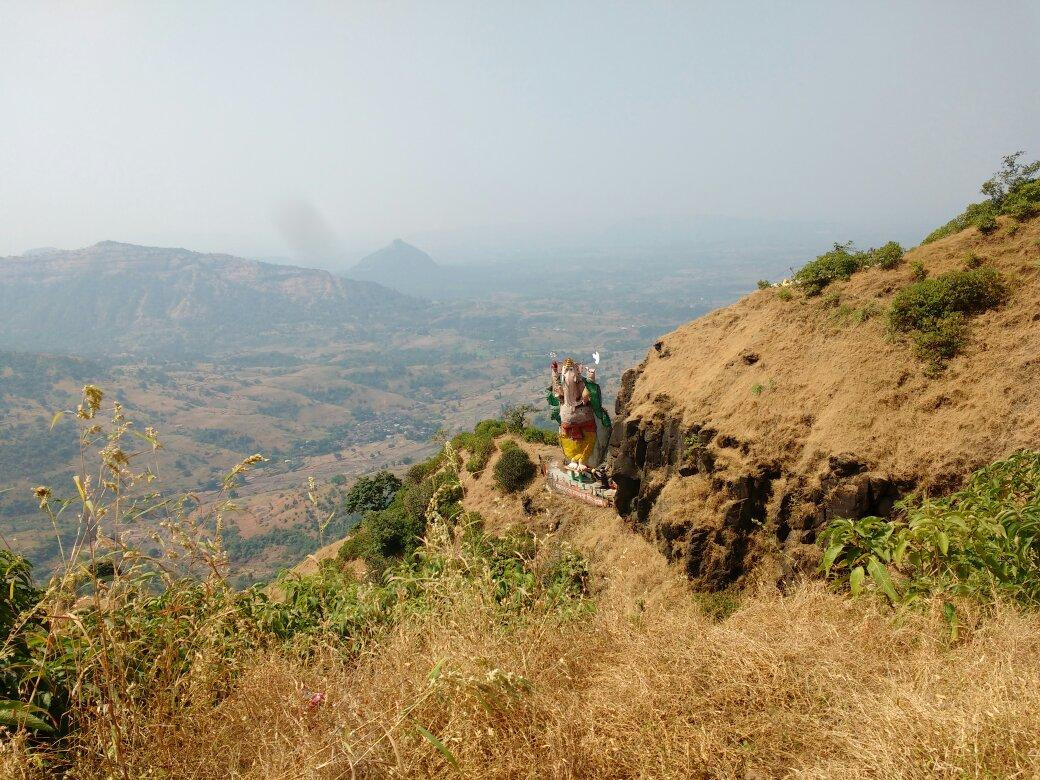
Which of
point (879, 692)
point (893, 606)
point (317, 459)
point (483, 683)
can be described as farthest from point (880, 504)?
point (317, 459)

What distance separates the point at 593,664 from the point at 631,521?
1114 centimetres

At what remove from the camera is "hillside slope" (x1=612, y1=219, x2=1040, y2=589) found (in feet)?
28.5

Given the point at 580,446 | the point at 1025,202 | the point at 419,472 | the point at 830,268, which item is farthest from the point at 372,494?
the point at 1025,202

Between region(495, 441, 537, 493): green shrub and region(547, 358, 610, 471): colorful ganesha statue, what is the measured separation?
138 inches

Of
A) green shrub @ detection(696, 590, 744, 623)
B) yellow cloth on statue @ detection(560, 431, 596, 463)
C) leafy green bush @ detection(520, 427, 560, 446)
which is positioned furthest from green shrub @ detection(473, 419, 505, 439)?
green shrub @ detection(696, 590, 744, 623)

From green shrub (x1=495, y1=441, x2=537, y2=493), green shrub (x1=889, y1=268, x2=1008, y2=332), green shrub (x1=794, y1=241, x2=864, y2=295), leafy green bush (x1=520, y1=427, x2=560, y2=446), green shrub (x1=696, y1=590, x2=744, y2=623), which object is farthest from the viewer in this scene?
leafy green bush (x1=520, y1=427, x2=560, y2=446)

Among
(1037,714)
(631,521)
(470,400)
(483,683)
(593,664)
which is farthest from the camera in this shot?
(470,400)

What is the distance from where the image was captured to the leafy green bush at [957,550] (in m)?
3.69

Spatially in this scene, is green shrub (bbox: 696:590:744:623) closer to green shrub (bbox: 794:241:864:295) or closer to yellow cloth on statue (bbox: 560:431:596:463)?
yellow cloth on statue (bbox: 560:431:596:463)

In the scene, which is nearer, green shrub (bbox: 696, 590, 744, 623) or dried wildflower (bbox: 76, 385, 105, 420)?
dried wildflower (bbox: 76, 385, 105, 420)

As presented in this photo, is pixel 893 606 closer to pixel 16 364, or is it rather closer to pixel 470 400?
pixel 470 400

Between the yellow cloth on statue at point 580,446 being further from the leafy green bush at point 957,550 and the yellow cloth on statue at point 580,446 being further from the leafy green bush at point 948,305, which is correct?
the leafy green bush at point 957,550

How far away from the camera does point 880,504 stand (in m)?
8.73

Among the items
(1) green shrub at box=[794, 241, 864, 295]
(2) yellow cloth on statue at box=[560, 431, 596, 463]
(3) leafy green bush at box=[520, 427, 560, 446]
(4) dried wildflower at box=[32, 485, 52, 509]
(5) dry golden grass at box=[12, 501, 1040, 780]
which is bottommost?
(3) leafy green bush at box=[520, 427, 560, 446]
